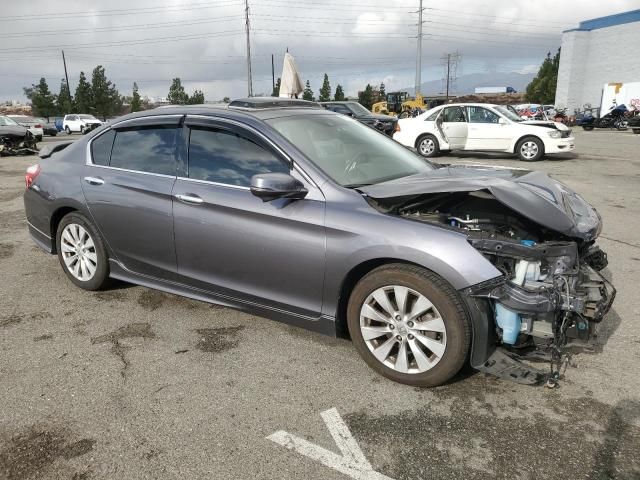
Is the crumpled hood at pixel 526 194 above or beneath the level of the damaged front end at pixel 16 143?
above

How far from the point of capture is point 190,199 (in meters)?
3.60

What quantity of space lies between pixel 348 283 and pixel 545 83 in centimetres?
7149

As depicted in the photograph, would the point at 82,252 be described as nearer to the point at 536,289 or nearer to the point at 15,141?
the point at 536,289

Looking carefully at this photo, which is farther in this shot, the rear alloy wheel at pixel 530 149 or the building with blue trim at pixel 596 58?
the building with blue trim at pixel 596 58

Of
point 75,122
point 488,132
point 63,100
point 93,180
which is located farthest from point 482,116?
point 63,100

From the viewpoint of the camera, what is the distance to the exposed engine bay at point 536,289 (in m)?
2.72

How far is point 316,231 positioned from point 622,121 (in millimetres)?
36494

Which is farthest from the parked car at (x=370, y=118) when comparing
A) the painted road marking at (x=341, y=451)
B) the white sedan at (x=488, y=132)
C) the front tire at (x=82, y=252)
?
the painted road marking at (x=341, y=451)

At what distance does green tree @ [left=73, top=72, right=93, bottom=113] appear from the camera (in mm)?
60844

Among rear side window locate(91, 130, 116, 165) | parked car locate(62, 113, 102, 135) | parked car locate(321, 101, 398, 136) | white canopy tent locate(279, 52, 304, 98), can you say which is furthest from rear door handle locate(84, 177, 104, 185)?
parked car locate(62, 113, 102, 135)

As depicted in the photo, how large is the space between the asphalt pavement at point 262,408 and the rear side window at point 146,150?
3.81 feet

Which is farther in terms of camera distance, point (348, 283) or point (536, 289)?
point (348, 283)

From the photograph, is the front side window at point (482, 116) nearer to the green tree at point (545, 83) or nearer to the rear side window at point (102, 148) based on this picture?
the rear side window at point (102, 148)

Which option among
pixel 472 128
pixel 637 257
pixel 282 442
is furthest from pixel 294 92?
pixel 282 442
